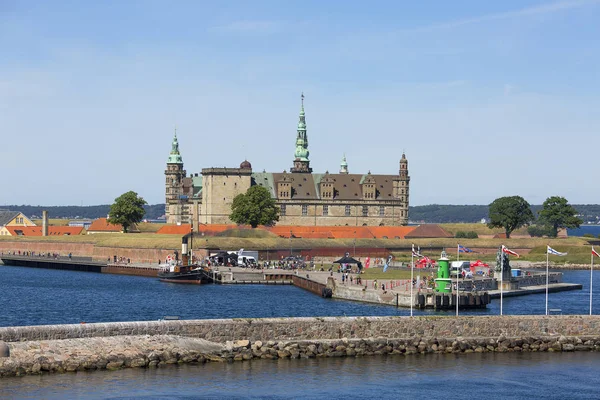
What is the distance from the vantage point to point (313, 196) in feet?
615

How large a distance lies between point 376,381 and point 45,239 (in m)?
121

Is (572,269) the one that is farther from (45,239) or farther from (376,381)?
(376,381)

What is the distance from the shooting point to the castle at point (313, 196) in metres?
180

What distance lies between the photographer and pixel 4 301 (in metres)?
77.8

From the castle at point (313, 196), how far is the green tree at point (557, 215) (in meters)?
28.5

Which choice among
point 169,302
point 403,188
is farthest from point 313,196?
point 169,302

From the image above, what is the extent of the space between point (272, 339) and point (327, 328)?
2.69 meters

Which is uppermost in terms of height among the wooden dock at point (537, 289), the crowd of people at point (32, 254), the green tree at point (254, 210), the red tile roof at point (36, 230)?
the green tree at point (254, 210)

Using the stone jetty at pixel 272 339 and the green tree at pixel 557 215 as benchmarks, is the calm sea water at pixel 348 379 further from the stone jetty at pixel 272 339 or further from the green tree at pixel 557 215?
the green tree at pixel 557 215

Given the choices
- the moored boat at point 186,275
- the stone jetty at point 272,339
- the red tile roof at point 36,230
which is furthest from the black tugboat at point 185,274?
the red tile roof at point 36,230

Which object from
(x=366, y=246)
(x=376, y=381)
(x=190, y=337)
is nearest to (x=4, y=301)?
(x=190, y=337)

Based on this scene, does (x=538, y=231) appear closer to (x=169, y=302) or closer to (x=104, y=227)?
(x=104, y=227)

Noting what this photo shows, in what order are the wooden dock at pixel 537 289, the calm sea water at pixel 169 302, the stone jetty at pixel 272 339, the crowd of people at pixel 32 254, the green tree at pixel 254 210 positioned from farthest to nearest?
the green tree at pixel 254 210, the crowd of people at pixel 32 254, the wooden dock at pixel 537 289, the calm sea water at pixel 169 302, the stone jetty at pixel 272 339

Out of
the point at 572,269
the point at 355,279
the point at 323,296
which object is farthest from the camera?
the point at 572,269
